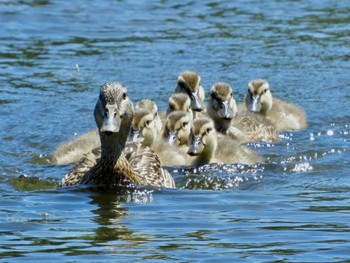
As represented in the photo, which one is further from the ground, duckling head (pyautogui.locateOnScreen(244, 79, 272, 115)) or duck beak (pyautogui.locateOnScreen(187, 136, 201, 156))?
duckling head (pyautogui.locateOnScreen(244, 79, 272, 115))

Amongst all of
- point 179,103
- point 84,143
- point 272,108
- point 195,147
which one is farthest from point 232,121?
point 84,143

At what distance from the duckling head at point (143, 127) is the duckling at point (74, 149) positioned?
14.9 inches

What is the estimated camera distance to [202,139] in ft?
38.0

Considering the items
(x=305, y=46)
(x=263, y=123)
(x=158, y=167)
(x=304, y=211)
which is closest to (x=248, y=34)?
(x=305, y=46)

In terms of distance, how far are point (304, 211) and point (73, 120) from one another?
197 inches

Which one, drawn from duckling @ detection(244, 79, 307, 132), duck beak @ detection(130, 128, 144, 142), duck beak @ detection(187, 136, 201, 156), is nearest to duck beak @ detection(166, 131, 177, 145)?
duck beak @ detection(130, 128, 144, 142)

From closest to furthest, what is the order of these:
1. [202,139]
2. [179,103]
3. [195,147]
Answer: [195,147] → [202,139] → [179,103]

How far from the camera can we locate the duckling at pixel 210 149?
11.5m

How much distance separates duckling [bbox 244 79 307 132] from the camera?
13461 millimetres

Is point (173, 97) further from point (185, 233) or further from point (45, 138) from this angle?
point (185, 233)

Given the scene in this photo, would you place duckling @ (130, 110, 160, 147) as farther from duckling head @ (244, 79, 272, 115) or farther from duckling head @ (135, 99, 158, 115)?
duckling head @ (244, 79, 272, 115)

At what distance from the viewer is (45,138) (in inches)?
499

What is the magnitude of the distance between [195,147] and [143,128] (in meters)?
0.68

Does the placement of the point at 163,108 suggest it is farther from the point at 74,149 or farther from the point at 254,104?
the point at 74,149
